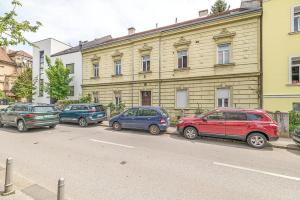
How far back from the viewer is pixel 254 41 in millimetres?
14398

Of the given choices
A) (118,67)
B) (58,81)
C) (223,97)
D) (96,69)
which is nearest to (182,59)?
(223,97)

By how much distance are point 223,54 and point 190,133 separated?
8.68 m

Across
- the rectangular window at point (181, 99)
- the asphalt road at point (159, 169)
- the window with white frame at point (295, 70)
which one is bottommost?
the asphalt road at point (159, 169)

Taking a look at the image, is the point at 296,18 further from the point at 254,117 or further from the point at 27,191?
the point at 27,191

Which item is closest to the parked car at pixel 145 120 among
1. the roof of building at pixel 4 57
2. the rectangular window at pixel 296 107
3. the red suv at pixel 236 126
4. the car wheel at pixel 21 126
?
the red suv at pixel 236 126

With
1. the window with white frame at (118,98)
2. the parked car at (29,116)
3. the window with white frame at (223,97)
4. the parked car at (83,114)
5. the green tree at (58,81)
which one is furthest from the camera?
the green tree at (58,81)

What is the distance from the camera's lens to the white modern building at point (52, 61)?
24.5 metres

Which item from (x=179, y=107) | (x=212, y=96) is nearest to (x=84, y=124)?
(x=179, y=107)

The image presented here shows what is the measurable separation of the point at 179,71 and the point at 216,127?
887 centimetres

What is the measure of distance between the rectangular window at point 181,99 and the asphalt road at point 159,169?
8.43 metres

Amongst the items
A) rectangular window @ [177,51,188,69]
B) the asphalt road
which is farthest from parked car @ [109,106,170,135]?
rectangular window @ [177,51,188,69]

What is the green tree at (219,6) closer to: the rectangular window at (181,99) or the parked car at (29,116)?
the rectangular window at (181,99)

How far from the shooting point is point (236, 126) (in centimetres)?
892

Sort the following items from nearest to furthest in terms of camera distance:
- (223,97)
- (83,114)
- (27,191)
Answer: (27,191) → (83,114) → (223,97)
